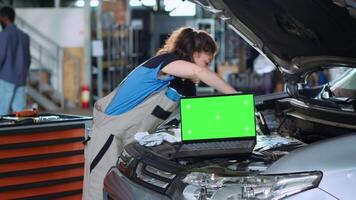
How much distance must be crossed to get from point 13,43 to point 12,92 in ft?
2.15

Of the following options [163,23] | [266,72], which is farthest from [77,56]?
[163,23]

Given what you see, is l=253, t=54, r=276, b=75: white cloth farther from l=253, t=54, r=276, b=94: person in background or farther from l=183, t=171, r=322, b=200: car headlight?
l=183, t=171, r=322, b=200: car headlight

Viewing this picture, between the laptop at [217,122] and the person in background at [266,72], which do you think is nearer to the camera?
the laptop at [217,122]

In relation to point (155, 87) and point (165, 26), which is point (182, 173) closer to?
point (155, 87)

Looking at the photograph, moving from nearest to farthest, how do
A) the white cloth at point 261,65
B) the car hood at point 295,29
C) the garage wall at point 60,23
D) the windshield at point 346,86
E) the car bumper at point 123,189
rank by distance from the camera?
the car bumper at point 123,189
the car hood at point 295,29
the windshield at point 346,86
the white cloth at point 261,65
the garage wall at point 60,23

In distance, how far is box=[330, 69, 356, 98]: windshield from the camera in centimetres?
462

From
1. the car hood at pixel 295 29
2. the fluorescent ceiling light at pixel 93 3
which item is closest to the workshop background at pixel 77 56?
the fluorescent ceiling light at pixel 93 3

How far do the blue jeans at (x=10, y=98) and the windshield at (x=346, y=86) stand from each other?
489 centimetres

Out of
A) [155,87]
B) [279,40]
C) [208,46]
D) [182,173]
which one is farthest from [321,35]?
[182,173]

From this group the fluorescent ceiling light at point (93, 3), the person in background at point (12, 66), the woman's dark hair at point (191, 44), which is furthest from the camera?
the fluorescent ceiling light at point (93, 3)

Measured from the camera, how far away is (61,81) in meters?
14.1

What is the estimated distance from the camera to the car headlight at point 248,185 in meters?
2.76

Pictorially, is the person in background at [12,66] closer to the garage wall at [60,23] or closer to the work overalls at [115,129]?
the work overalls at [115,129]

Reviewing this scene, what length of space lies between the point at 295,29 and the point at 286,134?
0.79 meters
